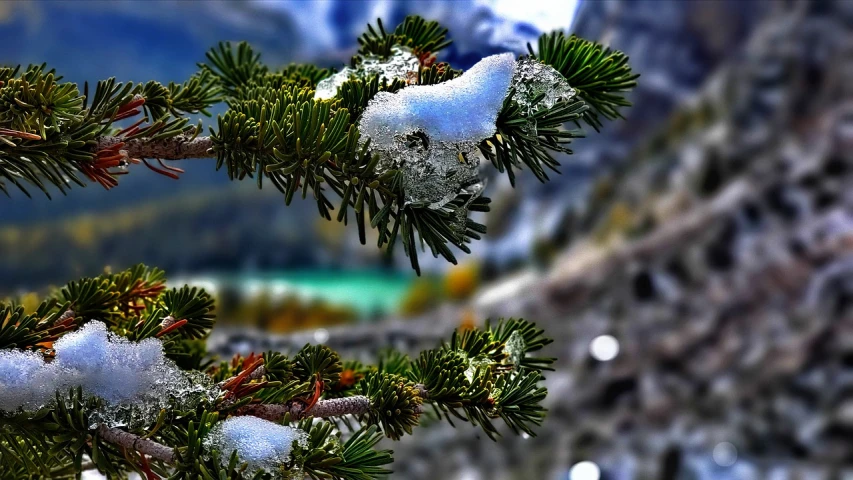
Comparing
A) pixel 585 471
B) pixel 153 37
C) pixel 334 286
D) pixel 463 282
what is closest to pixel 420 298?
pixel 463 282

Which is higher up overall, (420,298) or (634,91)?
(634,91)

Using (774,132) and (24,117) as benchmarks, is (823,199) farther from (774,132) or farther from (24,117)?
(24,117)

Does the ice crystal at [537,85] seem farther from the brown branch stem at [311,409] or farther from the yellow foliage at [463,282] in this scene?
the yellow foliage at [463,282]

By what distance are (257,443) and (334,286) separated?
170cm

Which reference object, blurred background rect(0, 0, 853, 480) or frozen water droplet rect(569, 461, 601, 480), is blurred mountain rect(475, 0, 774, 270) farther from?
frozen water droplet rect(569, 461, 601, 480)

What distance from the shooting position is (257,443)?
248 millimetres

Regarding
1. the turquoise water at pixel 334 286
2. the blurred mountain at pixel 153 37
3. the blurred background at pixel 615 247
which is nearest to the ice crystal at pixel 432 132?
the blurred background at pixel 615 247

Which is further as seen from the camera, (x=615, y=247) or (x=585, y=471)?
(x=615, y=247)

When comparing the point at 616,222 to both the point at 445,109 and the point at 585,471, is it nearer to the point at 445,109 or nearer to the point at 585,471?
the point at 585,471

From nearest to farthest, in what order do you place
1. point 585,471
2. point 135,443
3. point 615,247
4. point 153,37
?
1. point 135,443
2. point 585,471
3. point 615,247
4. point 153,37

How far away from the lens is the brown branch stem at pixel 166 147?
276mm

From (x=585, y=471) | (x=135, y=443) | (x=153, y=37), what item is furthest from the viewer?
(x=153, y=37)

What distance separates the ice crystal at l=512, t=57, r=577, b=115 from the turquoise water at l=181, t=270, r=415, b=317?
1.63m

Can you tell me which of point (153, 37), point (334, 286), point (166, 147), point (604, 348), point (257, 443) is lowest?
point (257, 443)
